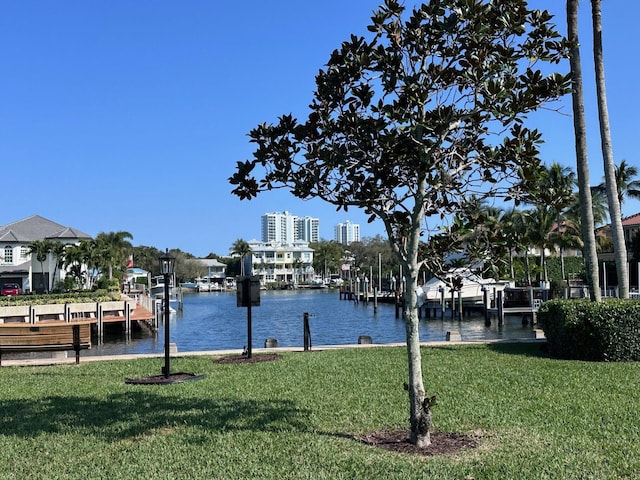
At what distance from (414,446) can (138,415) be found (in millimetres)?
3631

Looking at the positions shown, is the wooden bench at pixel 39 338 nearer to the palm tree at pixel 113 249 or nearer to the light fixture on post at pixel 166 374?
the light fixture on post at pixel 166 374

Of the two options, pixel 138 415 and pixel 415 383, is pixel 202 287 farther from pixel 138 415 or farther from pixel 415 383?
pixel 415 383

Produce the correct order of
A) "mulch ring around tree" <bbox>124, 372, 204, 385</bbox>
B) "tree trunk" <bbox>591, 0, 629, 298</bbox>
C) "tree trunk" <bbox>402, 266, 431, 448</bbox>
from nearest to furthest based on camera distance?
"tree trunk" <bbox>402, 266, 431, 448</bbox> < "mulch ring around tree" <bbox>124, 372, 204, 385</bbox> < "tree trunk" <bbox>591, 0, 629, 298</bbox>

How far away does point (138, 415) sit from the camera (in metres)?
7.62

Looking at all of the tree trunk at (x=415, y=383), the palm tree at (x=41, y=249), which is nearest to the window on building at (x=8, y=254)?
the palm tree at (x=41, y=249)

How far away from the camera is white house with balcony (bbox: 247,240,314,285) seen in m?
133

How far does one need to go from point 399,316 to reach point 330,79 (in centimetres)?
4054

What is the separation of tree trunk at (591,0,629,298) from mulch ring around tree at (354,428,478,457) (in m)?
10.2

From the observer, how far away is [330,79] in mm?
A: 6312

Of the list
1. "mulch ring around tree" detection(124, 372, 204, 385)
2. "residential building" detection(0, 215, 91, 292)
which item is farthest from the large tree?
"residential building" detection(0, 215, 91, 292)

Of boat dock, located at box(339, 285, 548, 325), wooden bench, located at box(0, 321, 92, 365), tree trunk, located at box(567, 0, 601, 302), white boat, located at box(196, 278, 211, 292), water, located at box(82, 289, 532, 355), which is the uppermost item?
tree trunk, located at box(567, 0, 601, 302)

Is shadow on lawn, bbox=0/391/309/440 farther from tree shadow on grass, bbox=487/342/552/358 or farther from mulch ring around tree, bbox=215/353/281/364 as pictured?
tree shadow on grass, bbox=487/342/552/358

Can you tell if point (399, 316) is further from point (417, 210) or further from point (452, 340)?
point (417, 210)

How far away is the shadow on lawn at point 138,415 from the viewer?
691cm
